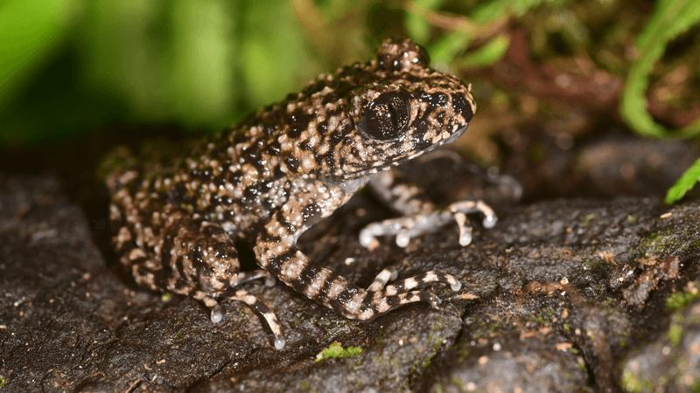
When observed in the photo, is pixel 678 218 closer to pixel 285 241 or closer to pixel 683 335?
pixel 683 335

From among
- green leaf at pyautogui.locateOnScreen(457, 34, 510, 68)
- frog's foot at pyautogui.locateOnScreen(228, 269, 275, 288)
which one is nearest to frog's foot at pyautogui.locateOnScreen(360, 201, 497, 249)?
frog's foot at pyautogui.locateOnScreen(228, 269, 275, 288)

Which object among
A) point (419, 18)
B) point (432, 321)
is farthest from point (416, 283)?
point (419, 18)

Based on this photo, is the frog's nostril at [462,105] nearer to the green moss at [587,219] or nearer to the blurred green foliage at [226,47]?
the green moss at [587,219]

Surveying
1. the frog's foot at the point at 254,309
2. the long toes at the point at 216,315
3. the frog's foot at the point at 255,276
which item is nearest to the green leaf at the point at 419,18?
the frog's foot at the point at 255,276

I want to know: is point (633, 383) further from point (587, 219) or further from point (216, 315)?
point (216, 315)

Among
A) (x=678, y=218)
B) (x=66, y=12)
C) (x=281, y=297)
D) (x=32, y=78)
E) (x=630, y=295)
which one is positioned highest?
(x=678, y=218)

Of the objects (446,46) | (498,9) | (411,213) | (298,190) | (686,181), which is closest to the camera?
(686,181)

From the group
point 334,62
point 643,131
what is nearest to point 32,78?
point 334,62

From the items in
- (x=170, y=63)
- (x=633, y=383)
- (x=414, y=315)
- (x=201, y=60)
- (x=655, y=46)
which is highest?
(x=655, y=46)
